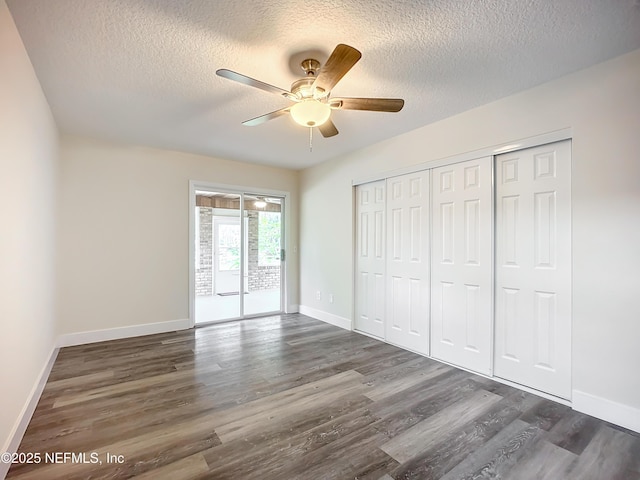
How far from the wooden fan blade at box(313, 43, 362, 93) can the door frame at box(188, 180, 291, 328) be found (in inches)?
123

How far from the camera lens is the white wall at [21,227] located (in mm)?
1706

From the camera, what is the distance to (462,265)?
306cm

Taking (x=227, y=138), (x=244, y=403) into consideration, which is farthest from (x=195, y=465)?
(x=227, y=138)

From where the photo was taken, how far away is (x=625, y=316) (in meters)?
2.08

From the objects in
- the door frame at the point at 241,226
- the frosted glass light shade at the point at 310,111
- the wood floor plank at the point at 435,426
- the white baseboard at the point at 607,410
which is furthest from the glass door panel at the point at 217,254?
the white baseboard at the point at 607,410

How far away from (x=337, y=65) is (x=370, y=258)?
9.18ft

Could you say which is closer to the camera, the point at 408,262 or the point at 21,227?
the point at 21,227

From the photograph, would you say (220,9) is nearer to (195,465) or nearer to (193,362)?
(195,465)

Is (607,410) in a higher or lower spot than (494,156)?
lower

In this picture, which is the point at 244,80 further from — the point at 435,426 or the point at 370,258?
the point at 370,258

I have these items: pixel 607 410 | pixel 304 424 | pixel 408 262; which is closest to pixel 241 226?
pixel 408 262

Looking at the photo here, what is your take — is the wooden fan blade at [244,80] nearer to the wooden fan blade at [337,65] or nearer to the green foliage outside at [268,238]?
the wooden fan blade at [337,65]

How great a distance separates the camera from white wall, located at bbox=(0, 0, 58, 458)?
5.60 ft

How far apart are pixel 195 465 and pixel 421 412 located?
1.56 meters
